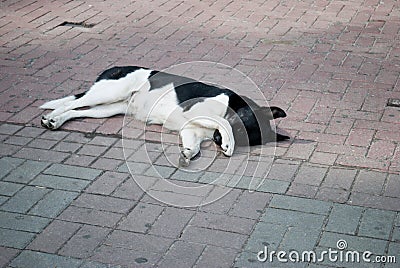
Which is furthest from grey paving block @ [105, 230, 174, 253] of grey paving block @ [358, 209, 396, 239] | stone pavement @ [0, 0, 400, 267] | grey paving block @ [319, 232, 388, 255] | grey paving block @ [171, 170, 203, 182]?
grey paving block @ [358, 209, 396, 239]

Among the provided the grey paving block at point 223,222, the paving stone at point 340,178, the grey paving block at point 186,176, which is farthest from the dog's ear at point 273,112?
the grey paving block at point 223,222

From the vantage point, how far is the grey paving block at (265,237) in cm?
411

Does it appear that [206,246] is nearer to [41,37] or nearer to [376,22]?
[41,37]

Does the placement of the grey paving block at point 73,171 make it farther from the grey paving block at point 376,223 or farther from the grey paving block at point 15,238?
the grey paving block at point 376,223

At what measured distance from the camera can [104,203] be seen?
459 cm

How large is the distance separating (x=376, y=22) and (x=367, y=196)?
4.15m

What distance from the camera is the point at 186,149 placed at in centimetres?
515

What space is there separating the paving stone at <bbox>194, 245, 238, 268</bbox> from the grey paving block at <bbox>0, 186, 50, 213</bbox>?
1176mm

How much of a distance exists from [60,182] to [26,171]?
0.97 ft

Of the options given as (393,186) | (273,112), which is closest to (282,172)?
(273,112)

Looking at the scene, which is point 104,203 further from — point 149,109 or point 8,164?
point 149,109

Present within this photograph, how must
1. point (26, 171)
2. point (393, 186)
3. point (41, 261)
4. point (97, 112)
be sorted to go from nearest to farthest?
point (41, 261) < point (393, 186) < point (26, 171) < point (97, 112)

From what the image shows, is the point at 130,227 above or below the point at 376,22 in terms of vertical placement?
above

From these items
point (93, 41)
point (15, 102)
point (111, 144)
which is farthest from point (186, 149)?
point (93, 41)
